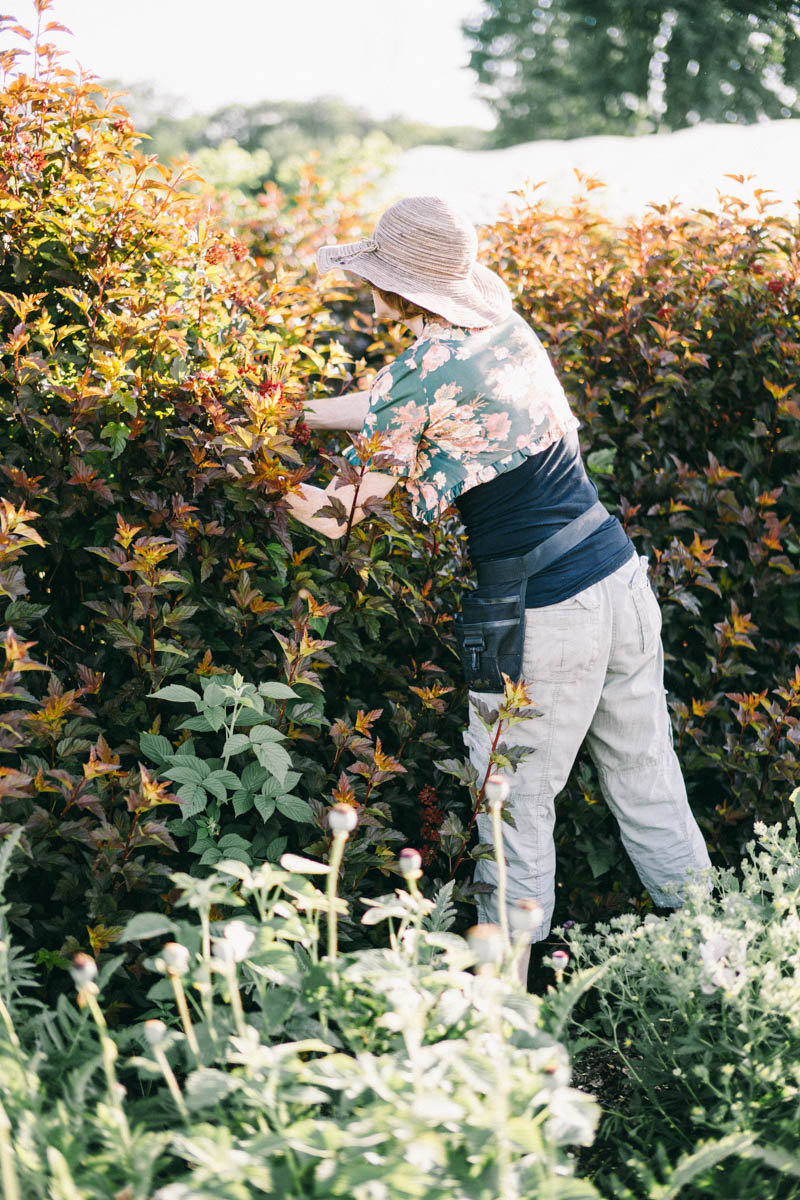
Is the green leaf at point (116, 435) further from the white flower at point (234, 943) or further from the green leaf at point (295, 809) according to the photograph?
the white flower at point (234, 943)

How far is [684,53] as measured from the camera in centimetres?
2725

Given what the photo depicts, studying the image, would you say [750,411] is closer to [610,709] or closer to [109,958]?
[610,709]


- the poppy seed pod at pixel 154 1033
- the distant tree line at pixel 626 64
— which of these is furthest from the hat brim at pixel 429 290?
the distant tree line at pixel 626 64

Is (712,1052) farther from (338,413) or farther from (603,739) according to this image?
(338,413)

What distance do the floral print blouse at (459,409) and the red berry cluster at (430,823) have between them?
71 centimetres

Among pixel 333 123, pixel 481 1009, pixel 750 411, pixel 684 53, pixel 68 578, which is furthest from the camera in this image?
pixel 333 123

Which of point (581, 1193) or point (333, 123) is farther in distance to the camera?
point (333, 123)

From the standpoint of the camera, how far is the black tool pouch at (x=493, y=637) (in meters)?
2.45

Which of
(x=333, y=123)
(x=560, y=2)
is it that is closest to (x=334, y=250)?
(x=560, y=2)

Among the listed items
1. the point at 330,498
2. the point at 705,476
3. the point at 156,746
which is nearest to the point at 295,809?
the point at 156,746

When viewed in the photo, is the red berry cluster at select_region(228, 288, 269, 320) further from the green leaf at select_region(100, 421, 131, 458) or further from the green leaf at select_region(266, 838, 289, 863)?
the green leaf at select_region(266, 838, 289, 863)

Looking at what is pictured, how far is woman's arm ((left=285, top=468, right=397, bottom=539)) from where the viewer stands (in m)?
2.38

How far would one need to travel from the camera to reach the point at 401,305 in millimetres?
2459

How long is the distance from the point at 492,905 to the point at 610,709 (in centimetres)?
58
